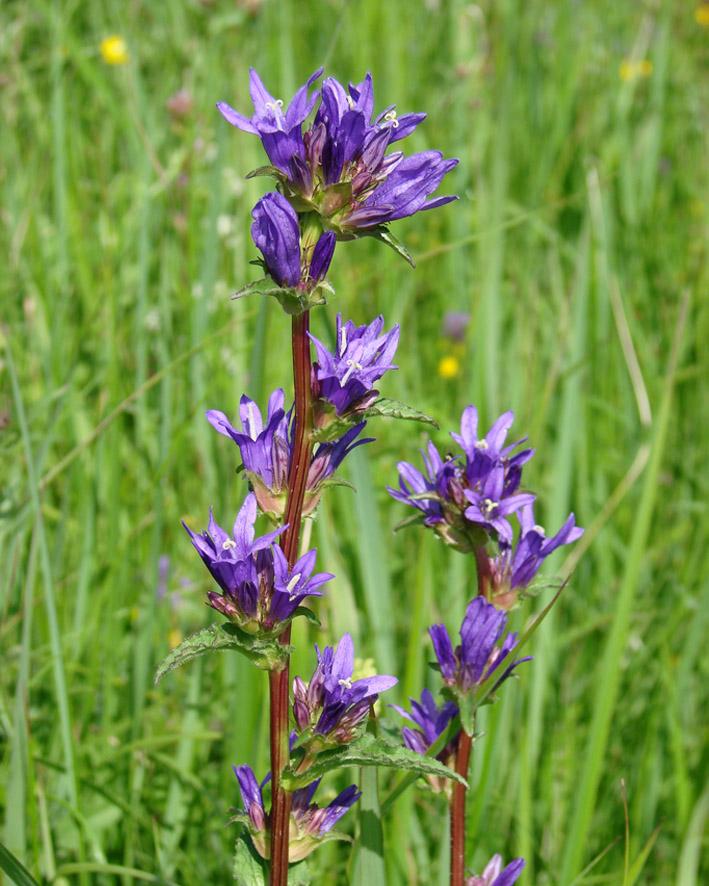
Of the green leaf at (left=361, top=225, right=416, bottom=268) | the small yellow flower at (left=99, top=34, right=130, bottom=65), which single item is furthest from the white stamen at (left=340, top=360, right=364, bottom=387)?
the small yellow flower at (left=99, top=34, right=130, bottom=65)

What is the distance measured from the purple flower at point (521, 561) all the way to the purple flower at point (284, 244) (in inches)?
17.3

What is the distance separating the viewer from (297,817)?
1.03 meters

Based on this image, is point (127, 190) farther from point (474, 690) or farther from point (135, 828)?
point (474, 690)

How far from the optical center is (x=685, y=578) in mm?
2234

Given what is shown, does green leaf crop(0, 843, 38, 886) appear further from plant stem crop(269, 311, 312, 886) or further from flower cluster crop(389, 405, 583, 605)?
flower cluster crop(389, 405, 583, 605)

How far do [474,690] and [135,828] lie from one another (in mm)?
732

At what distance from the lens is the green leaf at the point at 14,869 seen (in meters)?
0.87

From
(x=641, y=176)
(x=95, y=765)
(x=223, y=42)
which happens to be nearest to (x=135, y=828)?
(x=95, y=765)

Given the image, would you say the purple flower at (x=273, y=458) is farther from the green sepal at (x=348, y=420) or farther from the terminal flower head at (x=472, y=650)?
the terminal flower head at (x=472, y=650)

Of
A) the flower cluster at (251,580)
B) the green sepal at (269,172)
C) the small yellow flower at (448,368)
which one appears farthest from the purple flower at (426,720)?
the small yellow flower at (448,368)

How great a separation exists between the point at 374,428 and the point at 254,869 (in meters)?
1.83

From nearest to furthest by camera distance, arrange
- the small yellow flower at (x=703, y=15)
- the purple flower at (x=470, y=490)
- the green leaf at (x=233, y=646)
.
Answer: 1. the green leaf at (x=233, y=646)
2. the purple flower at (x=470, y=490)
3. the small yellow flower at (x=703, y=15)

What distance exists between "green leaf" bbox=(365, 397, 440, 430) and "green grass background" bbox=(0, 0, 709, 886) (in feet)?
1.38

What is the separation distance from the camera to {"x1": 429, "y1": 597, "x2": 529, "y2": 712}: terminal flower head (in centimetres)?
104
